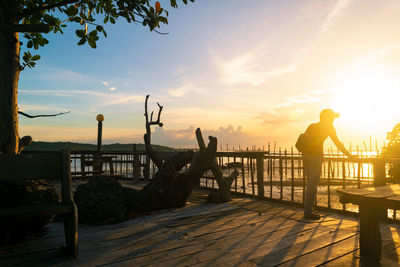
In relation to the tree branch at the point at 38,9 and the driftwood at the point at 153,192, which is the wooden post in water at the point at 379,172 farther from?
the tree branch at the point at 38,9

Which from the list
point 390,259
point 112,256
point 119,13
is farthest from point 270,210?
point 119,13

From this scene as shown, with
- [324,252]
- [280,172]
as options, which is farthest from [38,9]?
[280,172]

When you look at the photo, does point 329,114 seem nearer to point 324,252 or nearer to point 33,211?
point 324,252

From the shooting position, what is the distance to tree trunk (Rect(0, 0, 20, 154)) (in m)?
3.55

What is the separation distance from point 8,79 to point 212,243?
341 cm

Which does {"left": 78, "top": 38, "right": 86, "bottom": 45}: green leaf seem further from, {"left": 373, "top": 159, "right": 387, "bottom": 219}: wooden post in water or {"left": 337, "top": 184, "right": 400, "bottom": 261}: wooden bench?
{"left": 373, "top": 159, "right": 387, "bottom": 219}: wooden post in water

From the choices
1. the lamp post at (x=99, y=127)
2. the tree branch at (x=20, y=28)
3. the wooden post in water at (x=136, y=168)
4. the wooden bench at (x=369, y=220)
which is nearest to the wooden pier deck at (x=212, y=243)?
the wooden bench at (x=369, y=220)

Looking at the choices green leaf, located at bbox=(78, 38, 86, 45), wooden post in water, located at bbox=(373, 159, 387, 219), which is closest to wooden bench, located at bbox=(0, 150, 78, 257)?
green leaf, located at bbox=(78, 38, 86, 45)

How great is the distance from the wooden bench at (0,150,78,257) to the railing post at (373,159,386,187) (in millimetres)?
4818

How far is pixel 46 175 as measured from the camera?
305cm

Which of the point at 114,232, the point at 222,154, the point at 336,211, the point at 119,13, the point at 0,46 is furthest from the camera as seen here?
the point at 222,154

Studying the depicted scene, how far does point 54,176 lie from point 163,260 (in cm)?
153

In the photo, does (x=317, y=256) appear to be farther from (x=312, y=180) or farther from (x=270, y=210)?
(x=270, y=210)

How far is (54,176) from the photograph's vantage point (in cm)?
306
